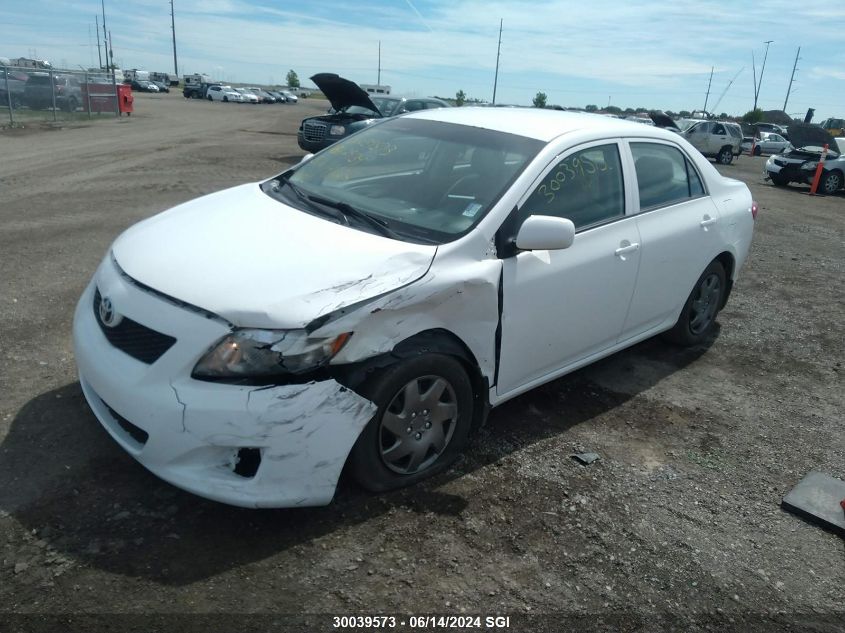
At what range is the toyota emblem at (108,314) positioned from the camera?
2.88 m

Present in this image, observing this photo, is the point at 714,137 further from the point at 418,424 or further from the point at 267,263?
the point at 267,263

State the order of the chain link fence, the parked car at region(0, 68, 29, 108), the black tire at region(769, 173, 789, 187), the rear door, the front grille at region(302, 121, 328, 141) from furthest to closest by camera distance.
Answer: the chain link fence < the parked car at region(0, 68, 29, 108) < the black tire at region(769, 173, 789, 187) < the front grille at region(302, 121, 328, 141) < the rear door

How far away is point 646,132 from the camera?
177 inches

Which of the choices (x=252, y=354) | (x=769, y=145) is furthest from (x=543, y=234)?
(x=769, y=145)

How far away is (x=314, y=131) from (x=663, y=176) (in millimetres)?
10899

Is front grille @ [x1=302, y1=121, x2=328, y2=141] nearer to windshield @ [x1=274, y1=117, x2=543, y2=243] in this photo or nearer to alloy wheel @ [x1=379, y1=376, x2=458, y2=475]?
windshield @ [x1=274, y1=117, x2=543, y2=243]

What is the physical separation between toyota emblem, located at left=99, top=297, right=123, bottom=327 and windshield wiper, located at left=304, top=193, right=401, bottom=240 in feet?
3.81

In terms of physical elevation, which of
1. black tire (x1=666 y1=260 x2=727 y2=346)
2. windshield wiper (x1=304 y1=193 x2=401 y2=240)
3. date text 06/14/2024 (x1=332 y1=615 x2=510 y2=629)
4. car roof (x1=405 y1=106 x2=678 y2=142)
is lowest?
date text 06/14/2024 (x1=332 y1=615 x2=510 y2=629)

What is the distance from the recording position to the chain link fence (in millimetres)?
21453

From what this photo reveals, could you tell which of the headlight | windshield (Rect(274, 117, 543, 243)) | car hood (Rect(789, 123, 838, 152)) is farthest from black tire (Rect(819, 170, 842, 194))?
the headlight

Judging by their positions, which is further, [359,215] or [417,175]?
[417,175]

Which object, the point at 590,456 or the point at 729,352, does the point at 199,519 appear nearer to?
the point at 590,456

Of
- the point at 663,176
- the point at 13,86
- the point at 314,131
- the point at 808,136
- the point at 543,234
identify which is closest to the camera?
the point at 543,234

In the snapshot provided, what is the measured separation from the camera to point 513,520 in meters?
3.05
